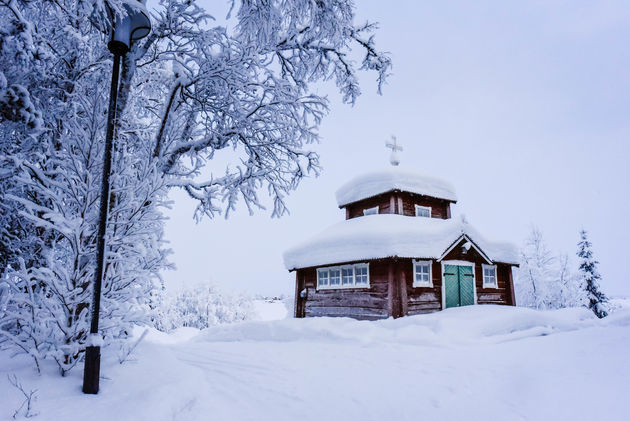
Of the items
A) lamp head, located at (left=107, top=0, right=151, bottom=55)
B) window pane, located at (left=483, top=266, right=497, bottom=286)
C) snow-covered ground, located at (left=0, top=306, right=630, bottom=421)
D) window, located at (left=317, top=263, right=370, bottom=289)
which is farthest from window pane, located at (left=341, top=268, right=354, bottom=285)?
lamp head, located at (left=107, top=0, right=151, bottom=55)

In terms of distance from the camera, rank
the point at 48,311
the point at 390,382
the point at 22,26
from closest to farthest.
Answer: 1. the point at 22,26
2. the point at 48,311
3. the point at 390,382

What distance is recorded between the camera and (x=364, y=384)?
4.93 meters

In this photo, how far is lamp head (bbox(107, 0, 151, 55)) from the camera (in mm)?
4203

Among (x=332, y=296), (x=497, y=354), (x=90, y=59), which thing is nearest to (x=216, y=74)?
(x=90, y=59)

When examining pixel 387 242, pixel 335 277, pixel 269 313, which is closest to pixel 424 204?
pixel 387 242

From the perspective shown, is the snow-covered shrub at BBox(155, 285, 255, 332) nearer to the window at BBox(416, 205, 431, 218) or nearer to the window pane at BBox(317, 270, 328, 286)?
the window pane at BBox(317, 270, 328, 286)

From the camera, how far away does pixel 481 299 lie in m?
15.0

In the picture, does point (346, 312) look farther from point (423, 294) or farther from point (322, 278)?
point (423, 294)

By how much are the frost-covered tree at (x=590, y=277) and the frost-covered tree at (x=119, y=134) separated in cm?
2528

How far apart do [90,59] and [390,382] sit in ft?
22.3

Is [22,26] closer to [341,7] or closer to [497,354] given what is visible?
[341,7]

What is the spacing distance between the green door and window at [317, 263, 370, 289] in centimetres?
318

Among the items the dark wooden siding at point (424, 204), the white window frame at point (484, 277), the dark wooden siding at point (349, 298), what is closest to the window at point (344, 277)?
the dark wooden siding at point (349, 298)

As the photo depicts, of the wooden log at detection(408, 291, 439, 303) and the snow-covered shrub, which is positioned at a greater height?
the wooden log at detection(408, 291, 439, 303)
